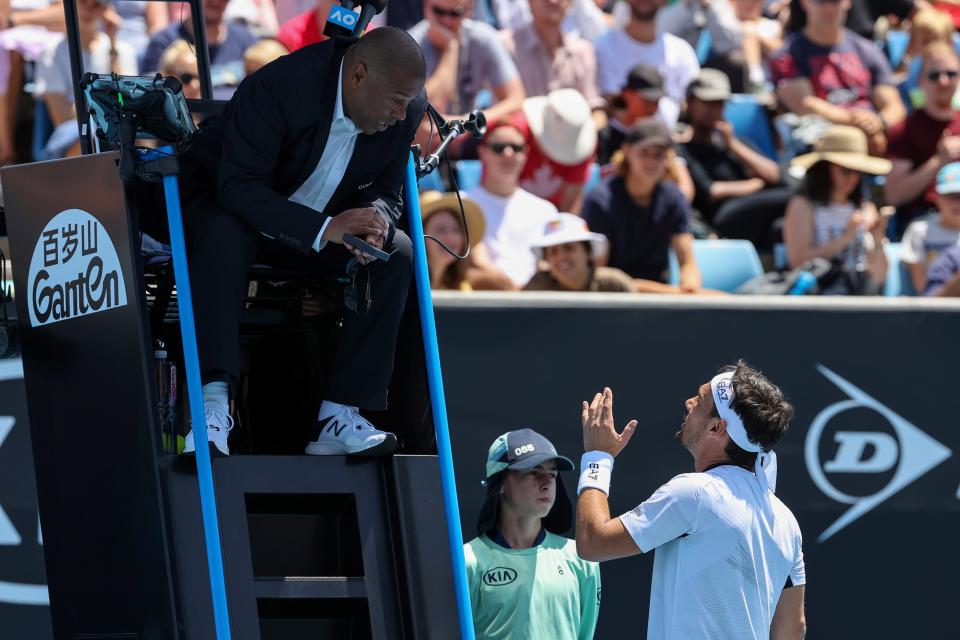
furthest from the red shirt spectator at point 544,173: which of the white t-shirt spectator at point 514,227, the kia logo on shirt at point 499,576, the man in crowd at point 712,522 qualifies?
the man in crowd at point 712,522

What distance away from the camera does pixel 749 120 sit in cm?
879

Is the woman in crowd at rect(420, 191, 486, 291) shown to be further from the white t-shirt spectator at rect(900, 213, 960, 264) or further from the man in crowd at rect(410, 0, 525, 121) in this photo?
the white t-shirt spectator at rect(900, 213, 960, 264)

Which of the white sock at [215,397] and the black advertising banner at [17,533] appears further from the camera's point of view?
the black advertising banner at [17,533]

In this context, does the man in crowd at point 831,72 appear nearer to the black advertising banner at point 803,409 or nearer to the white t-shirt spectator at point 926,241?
the white t-shirt spectator at point 926,241

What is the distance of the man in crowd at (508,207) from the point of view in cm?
704

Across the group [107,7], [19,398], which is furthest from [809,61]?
[19,398]

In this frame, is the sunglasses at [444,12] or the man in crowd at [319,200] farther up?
the sunglasses at [444,12]

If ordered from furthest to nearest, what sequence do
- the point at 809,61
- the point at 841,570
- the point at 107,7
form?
the point at 809,61
the point at 107,7
the point at 841,570

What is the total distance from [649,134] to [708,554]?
374 centimetres

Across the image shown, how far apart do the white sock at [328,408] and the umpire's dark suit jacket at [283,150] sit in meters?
0.45

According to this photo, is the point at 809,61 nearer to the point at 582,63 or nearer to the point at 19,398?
the point at 582,63

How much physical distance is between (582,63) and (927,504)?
3.26 meters

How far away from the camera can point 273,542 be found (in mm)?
3877

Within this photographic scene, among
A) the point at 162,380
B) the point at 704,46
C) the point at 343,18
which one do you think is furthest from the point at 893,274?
the point at 162,380
